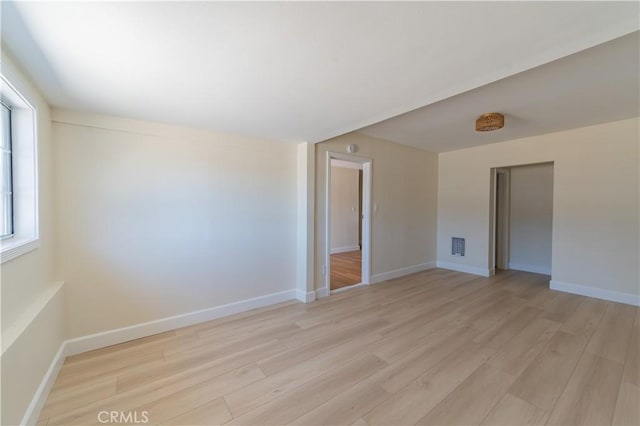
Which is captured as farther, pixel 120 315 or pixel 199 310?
pixel 199 310

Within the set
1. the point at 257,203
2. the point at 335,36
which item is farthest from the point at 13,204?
the point at 335,36

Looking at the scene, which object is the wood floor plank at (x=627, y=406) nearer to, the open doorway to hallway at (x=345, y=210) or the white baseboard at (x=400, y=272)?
the white baseboard at (x=400, y=272)

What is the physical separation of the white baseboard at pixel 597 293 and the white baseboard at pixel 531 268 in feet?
3.62

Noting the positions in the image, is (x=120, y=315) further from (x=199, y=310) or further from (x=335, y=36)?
(x=335, y=36)

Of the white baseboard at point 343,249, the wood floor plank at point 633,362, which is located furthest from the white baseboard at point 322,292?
the white baseboard at point 343,249

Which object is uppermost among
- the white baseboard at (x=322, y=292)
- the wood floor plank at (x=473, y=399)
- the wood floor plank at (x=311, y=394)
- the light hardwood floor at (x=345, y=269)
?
the white baseboard at (x=322, y=292)

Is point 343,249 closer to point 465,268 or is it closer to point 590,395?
point 465,268

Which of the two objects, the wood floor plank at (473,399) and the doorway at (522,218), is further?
the doorway at (522,218)

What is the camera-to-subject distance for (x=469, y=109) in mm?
2641

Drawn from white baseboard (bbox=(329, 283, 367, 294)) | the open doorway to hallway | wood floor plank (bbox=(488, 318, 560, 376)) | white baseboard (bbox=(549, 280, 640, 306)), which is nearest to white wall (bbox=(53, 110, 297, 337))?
white baseboard (bbox=(329, 283, 367, 294))

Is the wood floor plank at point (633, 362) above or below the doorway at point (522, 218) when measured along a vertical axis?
below

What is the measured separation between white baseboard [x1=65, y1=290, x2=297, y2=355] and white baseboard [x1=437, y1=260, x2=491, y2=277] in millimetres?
3324

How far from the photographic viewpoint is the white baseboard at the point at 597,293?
3097 millimetres

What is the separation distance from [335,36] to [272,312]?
2722mm
